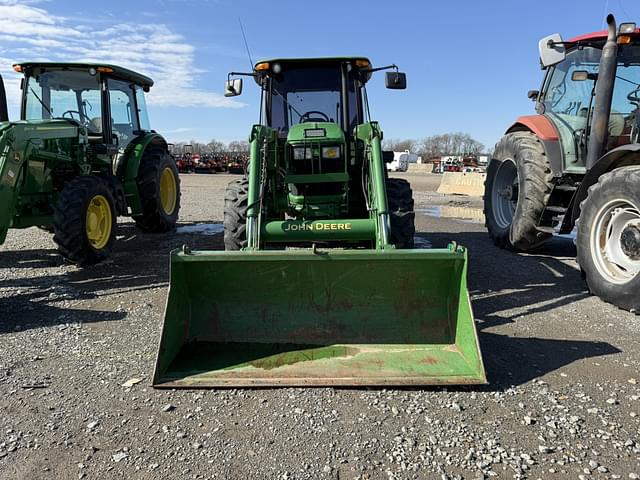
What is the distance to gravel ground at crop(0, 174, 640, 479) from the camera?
2336 millimetres

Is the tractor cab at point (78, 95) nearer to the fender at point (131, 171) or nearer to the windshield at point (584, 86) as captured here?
the fender at point (131, 171)

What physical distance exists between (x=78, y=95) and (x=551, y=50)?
252 inches

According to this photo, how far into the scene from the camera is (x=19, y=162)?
17.4ft

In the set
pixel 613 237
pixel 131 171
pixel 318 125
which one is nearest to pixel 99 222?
pixel 131 171

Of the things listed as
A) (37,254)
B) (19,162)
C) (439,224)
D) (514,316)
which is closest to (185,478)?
(514,316)

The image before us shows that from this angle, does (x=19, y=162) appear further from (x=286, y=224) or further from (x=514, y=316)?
(x=514, y=316)

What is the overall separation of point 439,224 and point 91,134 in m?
6.63

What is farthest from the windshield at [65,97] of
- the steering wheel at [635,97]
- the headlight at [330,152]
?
the steering wheel at [635,97]

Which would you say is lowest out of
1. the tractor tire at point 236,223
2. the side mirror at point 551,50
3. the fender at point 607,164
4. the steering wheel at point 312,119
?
the tractor tire at point 236,223

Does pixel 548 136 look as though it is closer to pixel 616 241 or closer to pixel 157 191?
pixel 616 241

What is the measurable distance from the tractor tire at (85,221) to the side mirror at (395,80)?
12.1 ft

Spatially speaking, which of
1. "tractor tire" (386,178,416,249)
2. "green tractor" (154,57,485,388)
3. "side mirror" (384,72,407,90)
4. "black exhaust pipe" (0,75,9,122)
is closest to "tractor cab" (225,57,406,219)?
"side mirror" (384,72,407,90)

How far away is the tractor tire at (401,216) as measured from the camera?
15.9ft

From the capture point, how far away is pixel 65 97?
725cm
